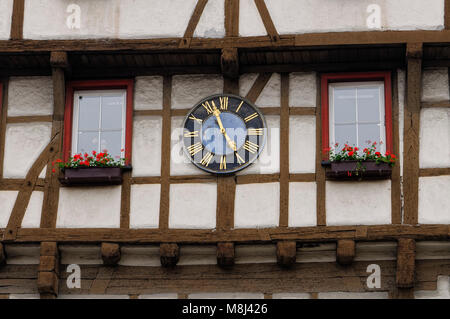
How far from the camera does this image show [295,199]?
16438mm

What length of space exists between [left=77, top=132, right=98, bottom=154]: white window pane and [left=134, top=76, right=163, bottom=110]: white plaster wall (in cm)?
65

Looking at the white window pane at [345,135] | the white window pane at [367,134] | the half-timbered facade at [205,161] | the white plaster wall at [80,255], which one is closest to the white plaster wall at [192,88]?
the half-timbered facade at [205,161]

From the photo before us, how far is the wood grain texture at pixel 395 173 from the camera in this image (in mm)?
16219

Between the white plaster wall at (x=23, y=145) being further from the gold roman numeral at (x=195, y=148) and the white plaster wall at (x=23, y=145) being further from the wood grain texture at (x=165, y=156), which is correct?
the gold roman numeral at (x=195, y=148)

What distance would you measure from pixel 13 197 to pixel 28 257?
769 mm

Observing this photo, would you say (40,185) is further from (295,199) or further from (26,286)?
(295,199)

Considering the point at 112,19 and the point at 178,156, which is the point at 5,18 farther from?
the point at 178,156

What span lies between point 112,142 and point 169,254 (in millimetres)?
1697

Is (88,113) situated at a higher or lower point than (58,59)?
lower

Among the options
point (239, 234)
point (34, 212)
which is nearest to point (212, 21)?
point (239, 234)

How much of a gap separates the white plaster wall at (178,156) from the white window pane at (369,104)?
210 cm

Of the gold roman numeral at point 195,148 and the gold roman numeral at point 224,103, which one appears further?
the gold roman numeral at point 224,103

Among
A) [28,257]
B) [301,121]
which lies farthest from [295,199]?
[28,257]

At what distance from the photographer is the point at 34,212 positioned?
16.7 meters
